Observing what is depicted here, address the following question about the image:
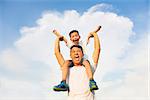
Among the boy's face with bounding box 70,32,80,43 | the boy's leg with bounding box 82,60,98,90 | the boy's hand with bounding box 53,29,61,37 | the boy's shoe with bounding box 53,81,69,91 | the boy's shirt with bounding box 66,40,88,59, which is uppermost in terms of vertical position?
the boy's hand with bounding box 53,29,61,37

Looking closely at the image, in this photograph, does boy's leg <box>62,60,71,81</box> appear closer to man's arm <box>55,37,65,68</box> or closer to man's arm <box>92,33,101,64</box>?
man's arm <box>55,37,65,68</box>

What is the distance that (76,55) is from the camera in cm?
183

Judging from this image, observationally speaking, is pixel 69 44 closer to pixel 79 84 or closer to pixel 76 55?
pixel 76 55

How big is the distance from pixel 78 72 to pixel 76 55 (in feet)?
0.30

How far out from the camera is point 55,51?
1.84 metres

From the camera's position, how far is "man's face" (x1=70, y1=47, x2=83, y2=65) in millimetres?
1826

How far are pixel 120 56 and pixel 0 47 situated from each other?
2.13ft

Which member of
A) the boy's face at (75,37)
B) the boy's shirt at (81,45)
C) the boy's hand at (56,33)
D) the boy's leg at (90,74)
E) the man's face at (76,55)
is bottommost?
the boy's leg at (90,74)

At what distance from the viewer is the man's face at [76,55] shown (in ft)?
5.99

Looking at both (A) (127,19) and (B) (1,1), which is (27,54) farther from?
(A) (127,19)

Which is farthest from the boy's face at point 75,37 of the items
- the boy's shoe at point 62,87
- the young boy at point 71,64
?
the boy's shoe at point 62,87

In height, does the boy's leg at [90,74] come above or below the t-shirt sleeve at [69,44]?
below

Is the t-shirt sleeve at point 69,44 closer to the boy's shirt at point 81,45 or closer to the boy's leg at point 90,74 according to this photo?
the boy's shirt at point 81,45

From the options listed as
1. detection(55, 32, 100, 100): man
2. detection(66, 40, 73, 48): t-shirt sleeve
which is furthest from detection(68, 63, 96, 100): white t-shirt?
detection(66, 40, 73, 48): t-shirt sleeve
